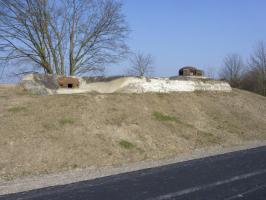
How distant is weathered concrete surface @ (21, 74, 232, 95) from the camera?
21.2 m

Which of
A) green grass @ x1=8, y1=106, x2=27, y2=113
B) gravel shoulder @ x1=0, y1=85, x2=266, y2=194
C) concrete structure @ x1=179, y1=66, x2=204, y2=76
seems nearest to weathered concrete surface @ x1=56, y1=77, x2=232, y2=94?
gravel shoulder @ x1=0, y1=85, x2=266, y2=194

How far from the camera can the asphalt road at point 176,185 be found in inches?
311

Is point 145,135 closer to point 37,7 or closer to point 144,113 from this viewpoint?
point 144,113

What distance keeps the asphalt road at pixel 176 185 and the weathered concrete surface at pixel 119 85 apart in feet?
37.7

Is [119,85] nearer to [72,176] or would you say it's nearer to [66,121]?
[66,121]

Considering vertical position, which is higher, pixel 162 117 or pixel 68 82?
pixel 68 82

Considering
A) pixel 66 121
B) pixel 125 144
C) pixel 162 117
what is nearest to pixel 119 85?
pixel 162 117

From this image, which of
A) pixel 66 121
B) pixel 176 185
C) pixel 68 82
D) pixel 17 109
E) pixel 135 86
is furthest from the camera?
pixel 135 86

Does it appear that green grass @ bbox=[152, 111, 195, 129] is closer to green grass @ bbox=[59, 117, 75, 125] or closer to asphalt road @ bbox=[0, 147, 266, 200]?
green grass @ bbox=[59, 117, 75, 125]

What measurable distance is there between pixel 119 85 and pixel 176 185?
14.7m

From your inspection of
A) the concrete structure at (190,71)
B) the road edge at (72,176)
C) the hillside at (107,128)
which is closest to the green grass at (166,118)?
the hillside at (107,128)

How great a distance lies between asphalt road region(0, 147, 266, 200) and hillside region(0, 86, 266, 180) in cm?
280

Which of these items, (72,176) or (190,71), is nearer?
(72,176)

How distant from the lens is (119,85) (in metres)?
23.1
